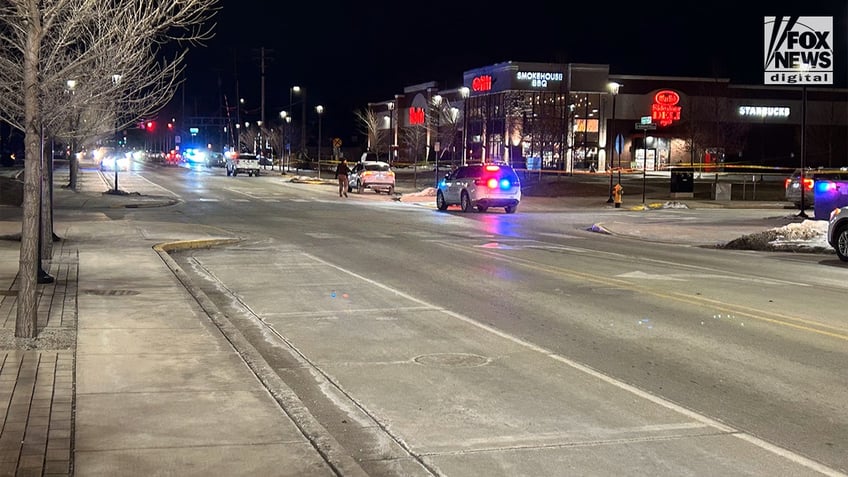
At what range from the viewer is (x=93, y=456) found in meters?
5.41

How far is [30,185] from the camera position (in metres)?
8.80

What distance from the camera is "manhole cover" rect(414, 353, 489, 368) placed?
8.51m

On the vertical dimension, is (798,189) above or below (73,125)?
below

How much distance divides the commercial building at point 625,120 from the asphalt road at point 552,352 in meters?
51.6

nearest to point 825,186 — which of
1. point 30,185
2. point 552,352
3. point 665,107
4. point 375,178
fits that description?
point 552,352

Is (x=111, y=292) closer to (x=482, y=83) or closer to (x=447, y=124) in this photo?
(x=482, y=83)

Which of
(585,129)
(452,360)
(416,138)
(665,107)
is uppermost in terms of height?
(665,107)

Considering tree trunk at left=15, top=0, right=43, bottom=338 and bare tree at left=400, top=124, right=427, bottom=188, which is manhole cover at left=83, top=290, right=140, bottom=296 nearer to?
tree trunk at left=15, top=0, right=43, bottom=338

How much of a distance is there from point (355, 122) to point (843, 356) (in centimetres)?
13200

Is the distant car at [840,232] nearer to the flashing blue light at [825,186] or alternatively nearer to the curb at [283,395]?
the flashing blue light at [825,186]

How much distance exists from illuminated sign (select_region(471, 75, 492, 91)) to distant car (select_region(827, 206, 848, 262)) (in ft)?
200

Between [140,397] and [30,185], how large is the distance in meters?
3.11

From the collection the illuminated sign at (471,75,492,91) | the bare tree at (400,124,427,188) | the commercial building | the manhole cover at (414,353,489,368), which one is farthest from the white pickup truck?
the manhole cover at (414,353,489,368)

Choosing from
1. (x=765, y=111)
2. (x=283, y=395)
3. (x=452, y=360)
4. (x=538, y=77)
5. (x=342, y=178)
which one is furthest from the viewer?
(x=765, y=111)
